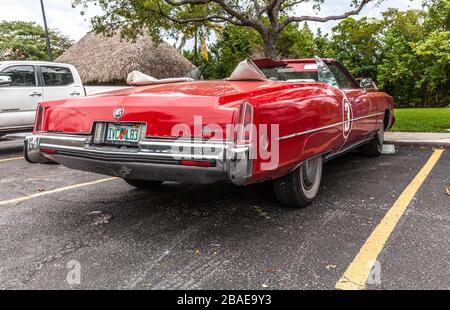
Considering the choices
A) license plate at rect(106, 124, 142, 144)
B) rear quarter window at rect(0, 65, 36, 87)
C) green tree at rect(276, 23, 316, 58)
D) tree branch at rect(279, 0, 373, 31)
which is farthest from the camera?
green tree at rect(276, 23, 316, 58)

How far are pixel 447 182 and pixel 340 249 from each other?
99.4 inches

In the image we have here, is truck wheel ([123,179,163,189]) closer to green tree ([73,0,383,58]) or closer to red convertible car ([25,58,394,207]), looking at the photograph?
red convertible car ([25,58,394,207])

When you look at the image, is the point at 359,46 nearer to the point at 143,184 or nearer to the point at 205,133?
the point at 143,184

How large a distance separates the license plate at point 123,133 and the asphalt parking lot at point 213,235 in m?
0.73

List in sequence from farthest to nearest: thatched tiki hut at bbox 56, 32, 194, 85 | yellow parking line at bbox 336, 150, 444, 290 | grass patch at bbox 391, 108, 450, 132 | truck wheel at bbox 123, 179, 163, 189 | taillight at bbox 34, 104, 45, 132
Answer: thatched tiki hut at bbox 56, 32, 194, 85
grass patch at bbox 391, 108, 450, 132
truck wheel at bbox 123, 179, 163, 189
taillight at bbox 34, 104, 45, 132
yellow parking line at bbox 336, 150, 444, 290

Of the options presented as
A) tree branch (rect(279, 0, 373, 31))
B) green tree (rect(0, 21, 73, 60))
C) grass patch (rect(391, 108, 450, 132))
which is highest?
green tree (rect(0, 21, 73, 60))

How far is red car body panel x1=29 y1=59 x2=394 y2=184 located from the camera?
8.87 ft

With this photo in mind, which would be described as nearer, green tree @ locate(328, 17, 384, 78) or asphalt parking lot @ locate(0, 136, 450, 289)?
asphalt parking lot @ locate(0, 136, 450, 289)

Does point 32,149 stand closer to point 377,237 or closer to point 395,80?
point 377,237

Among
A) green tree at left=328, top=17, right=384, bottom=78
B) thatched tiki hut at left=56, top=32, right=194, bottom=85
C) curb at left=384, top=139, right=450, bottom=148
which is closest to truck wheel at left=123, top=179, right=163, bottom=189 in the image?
curb at left=384, top=139, right=450, bottom=148

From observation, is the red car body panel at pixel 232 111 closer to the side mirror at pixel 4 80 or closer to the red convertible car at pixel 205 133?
the red convertible car at pixel 205 133

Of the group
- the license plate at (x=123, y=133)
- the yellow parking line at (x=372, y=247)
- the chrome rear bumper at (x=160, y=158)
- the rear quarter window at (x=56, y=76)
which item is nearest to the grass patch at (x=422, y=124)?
the yellow parking line at (x=372, y=247)

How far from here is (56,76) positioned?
8359 mm

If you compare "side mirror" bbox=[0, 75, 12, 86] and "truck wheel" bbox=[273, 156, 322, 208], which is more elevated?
"side mirror" bbox=[0, 75, 12, 86]
